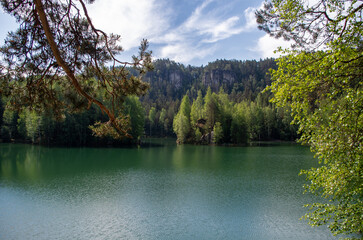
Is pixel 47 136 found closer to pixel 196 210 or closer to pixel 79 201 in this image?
pixel 79 201

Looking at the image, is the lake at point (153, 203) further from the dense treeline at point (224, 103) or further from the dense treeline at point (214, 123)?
the dense treeline at point (214, 123)

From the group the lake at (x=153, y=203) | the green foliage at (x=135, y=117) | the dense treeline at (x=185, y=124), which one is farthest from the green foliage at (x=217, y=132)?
the lake at (x=153, y=203)

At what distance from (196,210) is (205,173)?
9.56 m

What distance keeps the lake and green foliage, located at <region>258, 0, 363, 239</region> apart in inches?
240

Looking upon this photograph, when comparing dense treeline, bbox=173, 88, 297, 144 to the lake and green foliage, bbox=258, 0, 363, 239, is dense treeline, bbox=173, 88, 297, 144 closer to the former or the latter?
the lake

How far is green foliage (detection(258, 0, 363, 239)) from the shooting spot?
4.45 meters

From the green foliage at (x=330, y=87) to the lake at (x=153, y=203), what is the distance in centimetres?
611

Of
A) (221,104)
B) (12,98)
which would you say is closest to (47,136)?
(221,104)

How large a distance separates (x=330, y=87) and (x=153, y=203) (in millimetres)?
12192

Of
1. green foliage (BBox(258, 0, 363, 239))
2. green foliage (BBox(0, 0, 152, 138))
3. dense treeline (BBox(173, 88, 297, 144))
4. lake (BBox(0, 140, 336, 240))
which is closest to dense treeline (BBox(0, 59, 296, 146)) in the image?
dense treeline (BBox(173, 88, 297, 144))

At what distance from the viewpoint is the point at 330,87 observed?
483 centimetres

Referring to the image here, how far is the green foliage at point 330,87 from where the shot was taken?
4.45m

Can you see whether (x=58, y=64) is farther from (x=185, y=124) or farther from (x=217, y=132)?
(x=185, y=124)

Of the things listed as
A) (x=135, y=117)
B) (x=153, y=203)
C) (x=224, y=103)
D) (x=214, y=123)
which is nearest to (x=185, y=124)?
(x=214, y=123)
